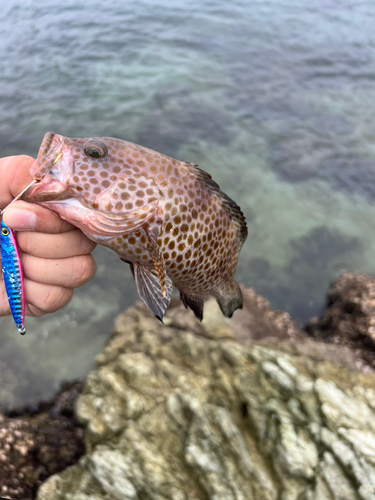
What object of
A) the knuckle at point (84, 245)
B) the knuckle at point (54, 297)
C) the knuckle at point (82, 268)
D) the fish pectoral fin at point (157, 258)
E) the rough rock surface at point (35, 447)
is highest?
the fish pectoral fin at point (157, 258)

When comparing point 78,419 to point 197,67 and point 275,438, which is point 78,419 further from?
point 197,67

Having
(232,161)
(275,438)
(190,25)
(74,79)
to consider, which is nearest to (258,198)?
(232,161)

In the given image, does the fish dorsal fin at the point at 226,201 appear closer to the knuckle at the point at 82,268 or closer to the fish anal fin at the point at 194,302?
the fish anal fin at the point at 194,302

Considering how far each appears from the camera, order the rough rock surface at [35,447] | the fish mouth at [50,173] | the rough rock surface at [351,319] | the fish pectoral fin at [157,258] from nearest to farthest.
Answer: the fish mouth at [50,173], the fish pectoral fin at [157,258], the rough rock surface at [35,447], the rough rock surface at [351,319]

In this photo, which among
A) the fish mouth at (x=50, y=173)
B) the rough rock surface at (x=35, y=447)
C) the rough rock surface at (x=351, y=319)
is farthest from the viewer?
the rough rock surface at (x=351, y=319)

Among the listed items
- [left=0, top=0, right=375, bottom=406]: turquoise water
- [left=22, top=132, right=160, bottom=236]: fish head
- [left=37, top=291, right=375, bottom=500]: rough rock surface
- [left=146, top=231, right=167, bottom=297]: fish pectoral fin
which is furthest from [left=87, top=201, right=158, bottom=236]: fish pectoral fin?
[left=0, top=0, right=375, bottom=406]: turquoise water

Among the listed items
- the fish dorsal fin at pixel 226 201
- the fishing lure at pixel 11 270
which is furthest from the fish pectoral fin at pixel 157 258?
the fishing lure at pixel 11 270

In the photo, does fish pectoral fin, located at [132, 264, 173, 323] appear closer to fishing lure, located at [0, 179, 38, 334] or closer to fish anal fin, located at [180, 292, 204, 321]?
fish anal fin, located at [180, 292, 204, 321]
